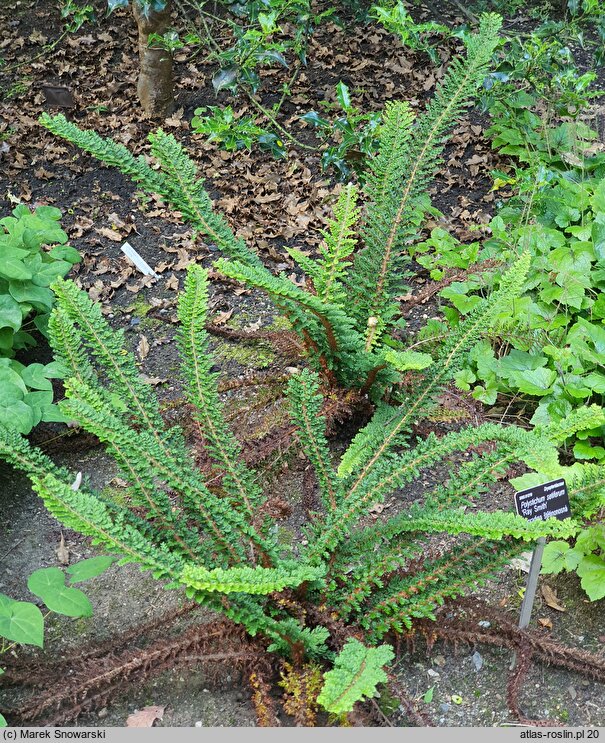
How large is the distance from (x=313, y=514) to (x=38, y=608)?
2.82ft

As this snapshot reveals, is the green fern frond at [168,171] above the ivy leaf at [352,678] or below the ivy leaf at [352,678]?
above

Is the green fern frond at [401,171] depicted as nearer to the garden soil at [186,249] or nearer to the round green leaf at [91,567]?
the garden soil at [186,249]

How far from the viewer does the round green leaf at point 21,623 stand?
2.04 m

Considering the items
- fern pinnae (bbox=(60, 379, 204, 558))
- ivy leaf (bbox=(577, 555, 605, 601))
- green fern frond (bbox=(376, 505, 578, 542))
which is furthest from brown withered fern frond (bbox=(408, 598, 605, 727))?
fern pinnae (bbox=(60, 379, 204, 558))

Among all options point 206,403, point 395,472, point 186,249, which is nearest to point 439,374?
point 395,472

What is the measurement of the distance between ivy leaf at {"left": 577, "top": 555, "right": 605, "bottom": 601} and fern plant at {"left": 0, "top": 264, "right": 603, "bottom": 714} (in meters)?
0.47

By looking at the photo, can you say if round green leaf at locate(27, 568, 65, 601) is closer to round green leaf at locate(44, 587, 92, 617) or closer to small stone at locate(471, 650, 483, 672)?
round green leaf at locate(44, 587, 92, 617)

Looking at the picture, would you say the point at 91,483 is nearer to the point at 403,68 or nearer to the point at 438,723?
the point at 438,723

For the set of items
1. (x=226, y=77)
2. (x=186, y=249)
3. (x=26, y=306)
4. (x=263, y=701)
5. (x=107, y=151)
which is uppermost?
(x=226, y=77)

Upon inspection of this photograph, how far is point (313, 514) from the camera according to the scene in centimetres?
243

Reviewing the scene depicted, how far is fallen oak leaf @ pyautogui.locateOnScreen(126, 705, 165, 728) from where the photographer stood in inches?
87.0

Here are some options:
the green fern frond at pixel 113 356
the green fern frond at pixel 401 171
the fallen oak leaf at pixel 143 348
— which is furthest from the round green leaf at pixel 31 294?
the green fern frond at pixel 401 171

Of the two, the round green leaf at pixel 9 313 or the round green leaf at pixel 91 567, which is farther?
the round green leaf at pixel 9 313

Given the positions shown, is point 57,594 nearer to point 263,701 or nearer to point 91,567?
point 91,567
